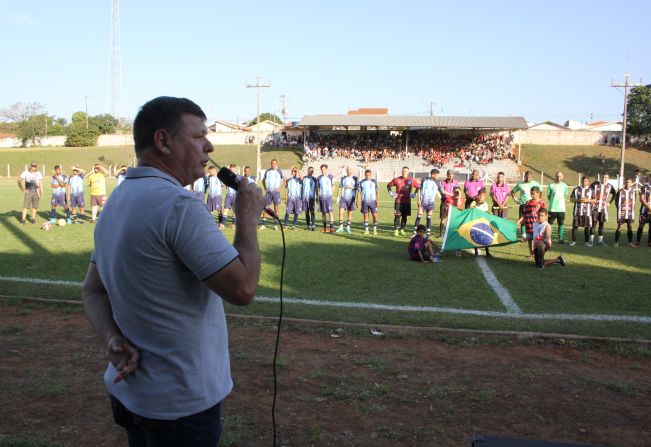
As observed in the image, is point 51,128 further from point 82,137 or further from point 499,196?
point 499,196

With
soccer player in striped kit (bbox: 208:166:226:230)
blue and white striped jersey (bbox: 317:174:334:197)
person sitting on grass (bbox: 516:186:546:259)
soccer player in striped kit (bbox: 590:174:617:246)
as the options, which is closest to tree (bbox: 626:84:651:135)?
soccer player in striped kit (bbox: 590:174:617:246)

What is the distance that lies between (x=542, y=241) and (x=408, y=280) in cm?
343

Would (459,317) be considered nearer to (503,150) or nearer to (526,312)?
(526,312)

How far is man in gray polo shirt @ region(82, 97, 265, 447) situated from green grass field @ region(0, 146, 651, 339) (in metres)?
5.39

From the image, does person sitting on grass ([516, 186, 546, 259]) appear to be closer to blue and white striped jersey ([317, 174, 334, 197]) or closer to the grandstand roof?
blue and white striped jersey ([317, 174, 334, 197])

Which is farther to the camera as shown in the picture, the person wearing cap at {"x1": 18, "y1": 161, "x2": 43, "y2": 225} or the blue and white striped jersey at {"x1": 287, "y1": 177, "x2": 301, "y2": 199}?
the person wearing cap at {"x1": 18, "y1": 161, "x2": 43, "y2": 225}

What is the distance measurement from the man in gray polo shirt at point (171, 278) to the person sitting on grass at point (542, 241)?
34.7ft

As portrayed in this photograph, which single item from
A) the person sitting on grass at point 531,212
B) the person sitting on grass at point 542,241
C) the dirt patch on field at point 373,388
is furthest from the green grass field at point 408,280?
the dirt patch on field at point 373,388

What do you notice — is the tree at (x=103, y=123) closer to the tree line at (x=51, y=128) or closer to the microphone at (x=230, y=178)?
the tree line at (x=51, y=128)

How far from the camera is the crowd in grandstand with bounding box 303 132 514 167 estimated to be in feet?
190

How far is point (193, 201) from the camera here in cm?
198

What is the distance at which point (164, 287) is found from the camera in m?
2.00

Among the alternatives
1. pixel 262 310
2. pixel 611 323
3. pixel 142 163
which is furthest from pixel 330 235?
pixel 142 163

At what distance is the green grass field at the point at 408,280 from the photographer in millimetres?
7648
